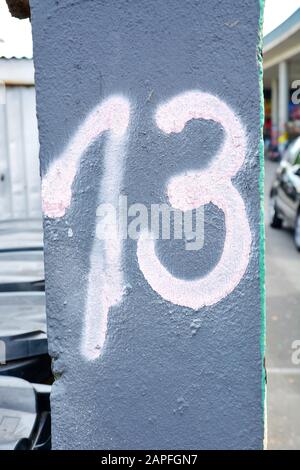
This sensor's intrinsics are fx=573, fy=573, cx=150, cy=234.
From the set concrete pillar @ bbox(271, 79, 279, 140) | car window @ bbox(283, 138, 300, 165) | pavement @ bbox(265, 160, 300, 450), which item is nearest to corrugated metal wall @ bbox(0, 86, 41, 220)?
pavement @ bbox(265, 160, 300, 450)

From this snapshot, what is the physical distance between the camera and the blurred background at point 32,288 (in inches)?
86.4

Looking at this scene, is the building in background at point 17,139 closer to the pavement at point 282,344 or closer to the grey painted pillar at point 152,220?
the pavement at point 282,344

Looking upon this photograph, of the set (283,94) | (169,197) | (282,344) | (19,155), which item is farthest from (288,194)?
(283,94)

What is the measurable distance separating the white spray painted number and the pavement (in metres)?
2.35

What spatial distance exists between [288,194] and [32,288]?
283 inches

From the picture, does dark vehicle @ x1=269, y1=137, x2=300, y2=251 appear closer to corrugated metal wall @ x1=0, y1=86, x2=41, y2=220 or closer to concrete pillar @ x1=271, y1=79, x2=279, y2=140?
corrugated metal wall @ x1=0, y1=86, x2=41, y2=220

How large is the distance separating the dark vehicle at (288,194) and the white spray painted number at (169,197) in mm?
7432

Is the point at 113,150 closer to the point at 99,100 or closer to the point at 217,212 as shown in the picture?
the point at 99,100

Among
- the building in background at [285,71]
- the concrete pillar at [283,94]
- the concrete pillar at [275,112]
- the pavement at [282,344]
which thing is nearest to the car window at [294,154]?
the pavement at [282,344]

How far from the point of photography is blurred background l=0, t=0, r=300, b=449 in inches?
86.4

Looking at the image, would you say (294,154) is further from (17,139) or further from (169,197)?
(169,197)

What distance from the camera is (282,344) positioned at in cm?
541

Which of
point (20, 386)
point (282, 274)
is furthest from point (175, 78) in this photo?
point (282, 274)

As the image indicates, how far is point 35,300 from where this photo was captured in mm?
2859
